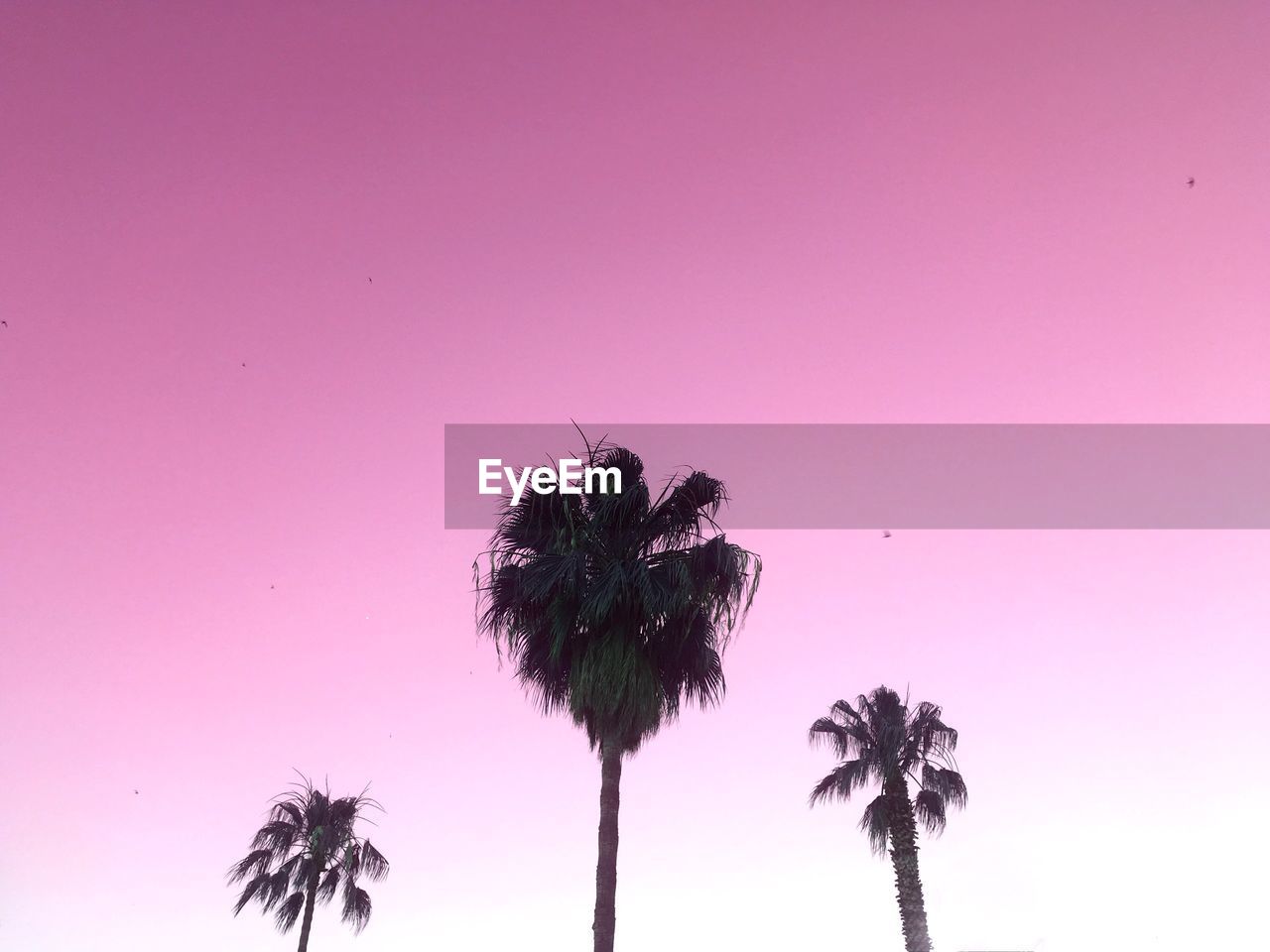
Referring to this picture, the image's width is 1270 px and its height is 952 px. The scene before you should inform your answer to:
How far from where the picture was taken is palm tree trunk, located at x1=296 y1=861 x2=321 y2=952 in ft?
105

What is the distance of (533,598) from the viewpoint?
52.9 ft

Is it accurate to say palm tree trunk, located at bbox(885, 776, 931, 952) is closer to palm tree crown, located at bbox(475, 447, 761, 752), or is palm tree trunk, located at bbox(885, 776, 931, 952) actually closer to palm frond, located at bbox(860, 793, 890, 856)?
palm frond, located at bbox(860, 793, 890, 856)

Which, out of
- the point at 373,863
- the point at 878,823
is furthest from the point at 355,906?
the point at 878,823

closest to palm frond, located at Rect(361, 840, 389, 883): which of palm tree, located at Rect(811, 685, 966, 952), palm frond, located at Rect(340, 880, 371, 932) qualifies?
palm frond, located at Rect(340, 880, 371, 932)

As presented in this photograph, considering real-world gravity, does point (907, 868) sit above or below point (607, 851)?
above

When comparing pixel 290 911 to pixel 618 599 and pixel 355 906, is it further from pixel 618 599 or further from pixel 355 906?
pixel 618 599

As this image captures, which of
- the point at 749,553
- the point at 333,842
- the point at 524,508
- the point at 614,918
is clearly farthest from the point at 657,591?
the point at 333,842

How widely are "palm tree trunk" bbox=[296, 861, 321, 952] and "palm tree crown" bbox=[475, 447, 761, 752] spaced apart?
67.4 ft

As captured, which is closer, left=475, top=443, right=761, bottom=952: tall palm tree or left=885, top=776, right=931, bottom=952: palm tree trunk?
left=475, top=443, right=761, bottom=952: tall palm tree

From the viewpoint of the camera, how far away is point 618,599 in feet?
52.8

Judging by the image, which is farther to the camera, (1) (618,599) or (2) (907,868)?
(2) (907,868)

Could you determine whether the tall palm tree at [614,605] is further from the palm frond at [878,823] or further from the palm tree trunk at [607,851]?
the palm frond at [878,823]

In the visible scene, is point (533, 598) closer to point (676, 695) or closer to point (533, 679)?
point (533, 679)

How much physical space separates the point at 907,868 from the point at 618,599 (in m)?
18.5
